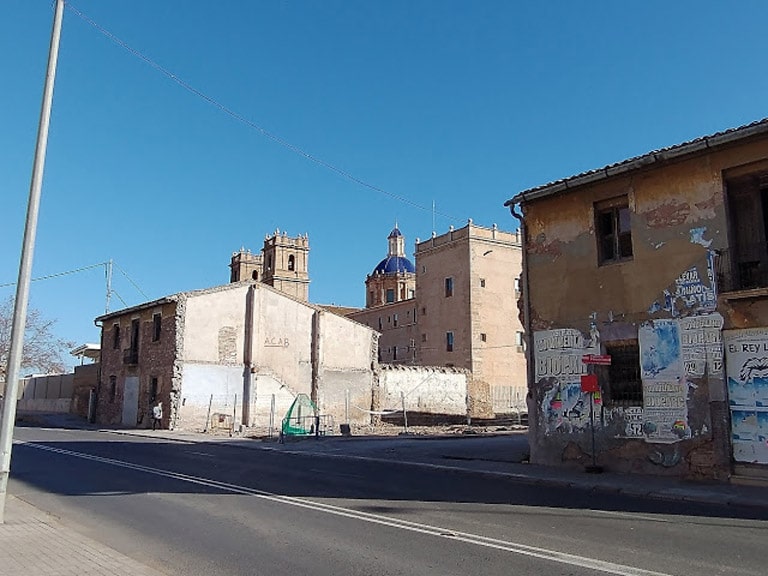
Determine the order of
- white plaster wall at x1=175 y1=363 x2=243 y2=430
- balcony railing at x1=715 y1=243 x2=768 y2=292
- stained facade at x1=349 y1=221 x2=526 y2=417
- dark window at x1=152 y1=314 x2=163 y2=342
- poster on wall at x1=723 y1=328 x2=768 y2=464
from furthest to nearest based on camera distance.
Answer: stained facade at x1=349 y1=221 x2=526 y2=417 → dark window at x1=152 y1=314 x2=163 y2=342 → white plaster wall at x1=175 y1=363 x2=243 y2=430 → balcony railing at x1=715 y1=243 x2=768 y2=292 → poster on wall at x1=723 y1=328 x2=768 y2=464

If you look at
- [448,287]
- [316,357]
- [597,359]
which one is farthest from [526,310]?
[448,287]

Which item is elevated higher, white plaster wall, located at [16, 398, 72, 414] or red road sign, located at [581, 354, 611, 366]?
red road sign, located at [581, 354, 611, 366]

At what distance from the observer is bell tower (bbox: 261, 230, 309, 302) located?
88500 millimetres

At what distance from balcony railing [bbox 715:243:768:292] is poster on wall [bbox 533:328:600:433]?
129 inches

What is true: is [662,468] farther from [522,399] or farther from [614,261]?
[522,399]

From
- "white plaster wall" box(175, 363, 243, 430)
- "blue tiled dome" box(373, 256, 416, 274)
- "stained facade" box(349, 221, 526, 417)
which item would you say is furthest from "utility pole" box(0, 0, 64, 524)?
"blue tiled dome" box(373, 256, 416, 274)

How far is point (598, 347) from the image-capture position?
16.1 meters

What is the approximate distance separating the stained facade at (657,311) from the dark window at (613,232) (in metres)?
0.03

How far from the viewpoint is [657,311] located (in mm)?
15070

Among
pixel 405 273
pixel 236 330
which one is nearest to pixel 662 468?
pixel 236 330

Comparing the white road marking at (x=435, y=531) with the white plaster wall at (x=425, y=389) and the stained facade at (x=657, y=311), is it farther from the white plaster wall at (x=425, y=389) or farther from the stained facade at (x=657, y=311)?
the white plaster wall at (x=425, y=389)

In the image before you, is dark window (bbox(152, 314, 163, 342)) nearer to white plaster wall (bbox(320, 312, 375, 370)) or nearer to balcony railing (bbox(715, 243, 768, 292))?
white plaster wall (bbox(320, 312, 375, 370))

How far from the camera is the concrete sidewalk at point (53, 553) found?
6.36 meters

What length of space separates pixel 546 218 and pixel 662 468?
267 inches
